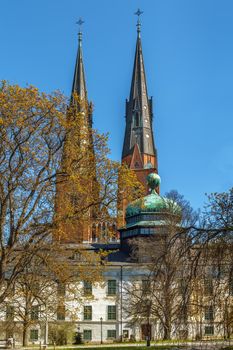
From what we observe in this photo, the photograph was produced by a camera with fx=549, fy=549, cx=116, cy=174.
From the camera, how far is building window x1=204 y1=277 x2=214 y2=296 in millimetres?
14555

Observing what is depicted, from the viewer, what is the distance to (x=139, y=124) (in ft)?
358

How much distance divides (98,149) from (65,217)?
3374 millimetres

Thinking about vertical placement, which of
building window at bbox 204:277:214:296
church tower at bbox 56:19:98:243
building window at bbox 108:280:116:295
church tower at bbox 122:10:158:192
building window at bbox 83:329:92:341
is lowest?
building window at bbox 83:329:92:341

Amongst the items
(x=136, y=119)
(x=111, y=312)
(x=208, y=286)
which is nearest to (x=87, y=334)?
(x=111, y=312)

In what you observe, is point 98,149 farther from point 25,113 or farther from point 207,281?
point 207,281

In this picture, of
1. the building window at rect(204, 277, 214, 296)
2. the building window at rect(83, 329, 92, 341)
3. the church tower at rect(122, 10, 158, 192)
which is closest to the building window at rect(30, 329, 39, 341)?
the building window at rect(83, 329, 92, 341)

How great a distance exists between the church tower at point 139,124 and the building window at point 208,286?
86.4 m

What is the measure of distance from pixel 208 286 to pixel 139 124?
9531cm

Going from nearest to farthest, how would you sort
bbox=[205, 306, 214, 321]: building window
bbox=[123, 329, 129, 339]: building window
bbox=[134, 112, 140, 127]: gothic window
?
bbox=[205, 306, 214, 321]: building window → bbox=[123, 329, 129, 339]: building window → bbox=[134, 112, 140, 127]: gothic window

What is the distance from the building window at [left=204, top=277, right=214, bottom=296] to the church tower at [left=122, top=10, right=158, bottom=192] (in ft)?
283

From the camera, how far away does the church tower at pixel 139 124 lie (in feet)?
343

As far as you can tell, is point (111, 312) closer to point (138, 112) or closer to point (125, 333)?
point (125, 333)

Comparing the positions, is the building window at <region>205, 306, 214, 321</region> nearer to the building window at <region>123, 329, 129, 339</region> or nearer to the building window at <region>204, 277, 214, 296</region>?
the building window at <region>204, 277, 214, 296</region>

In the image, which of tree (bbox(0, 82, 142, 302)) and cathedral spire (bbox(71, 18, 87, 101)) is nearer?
tree (bbox(0, 82, 142, 302))
